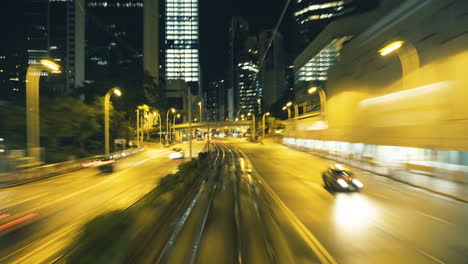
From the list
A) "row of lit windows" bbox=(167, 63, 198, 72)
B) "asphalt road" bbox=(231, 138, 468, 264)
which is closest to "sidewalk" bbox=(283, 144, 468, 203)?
"asphalt road" bbox=(231, 138, 468, 264)

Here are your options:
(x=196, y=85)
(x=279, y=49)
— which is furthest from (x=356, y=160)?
(x=196, y=85)

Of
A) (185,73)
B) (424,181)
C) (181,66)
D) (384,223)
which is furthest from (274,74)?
(384,223)

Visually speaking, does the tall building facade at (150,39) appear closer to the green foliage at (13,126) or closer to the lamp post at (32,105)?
the green foliage at (13,126)

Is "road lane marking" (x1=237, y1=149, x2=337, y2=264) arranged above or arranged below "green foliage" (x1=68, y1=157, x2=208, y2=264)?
below

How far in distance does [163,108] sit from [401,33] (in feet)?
230

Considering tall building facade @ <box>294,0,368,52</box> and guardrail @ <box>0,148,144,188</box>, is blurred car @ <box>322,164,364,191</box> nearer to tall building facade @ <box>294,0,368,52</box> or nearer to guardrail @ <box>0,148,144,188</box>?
guardrail @ <box>0,148,144,188</box>

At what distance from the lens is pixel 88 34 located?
87062 millimetres

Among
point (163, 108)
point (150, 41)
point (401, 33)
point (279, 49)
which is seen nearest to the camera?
point (401, 33)

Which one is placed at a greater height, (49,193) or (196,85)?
(196,85)

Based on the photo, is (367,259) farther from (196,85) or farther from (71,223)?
(196,85)

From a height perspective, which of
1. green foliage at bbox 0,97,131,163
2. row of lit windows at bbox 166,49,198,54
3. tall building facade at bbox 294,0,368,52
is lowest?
green foliage at bbox 0,97,131,163

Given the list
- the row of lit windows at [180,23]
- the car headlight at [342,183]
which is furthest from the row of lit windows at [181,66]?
the car headlight at [342,183]

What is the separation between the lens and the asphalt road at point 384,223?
704 cm

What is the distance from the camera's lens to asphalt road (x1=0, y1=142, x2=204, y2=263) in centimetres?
744
